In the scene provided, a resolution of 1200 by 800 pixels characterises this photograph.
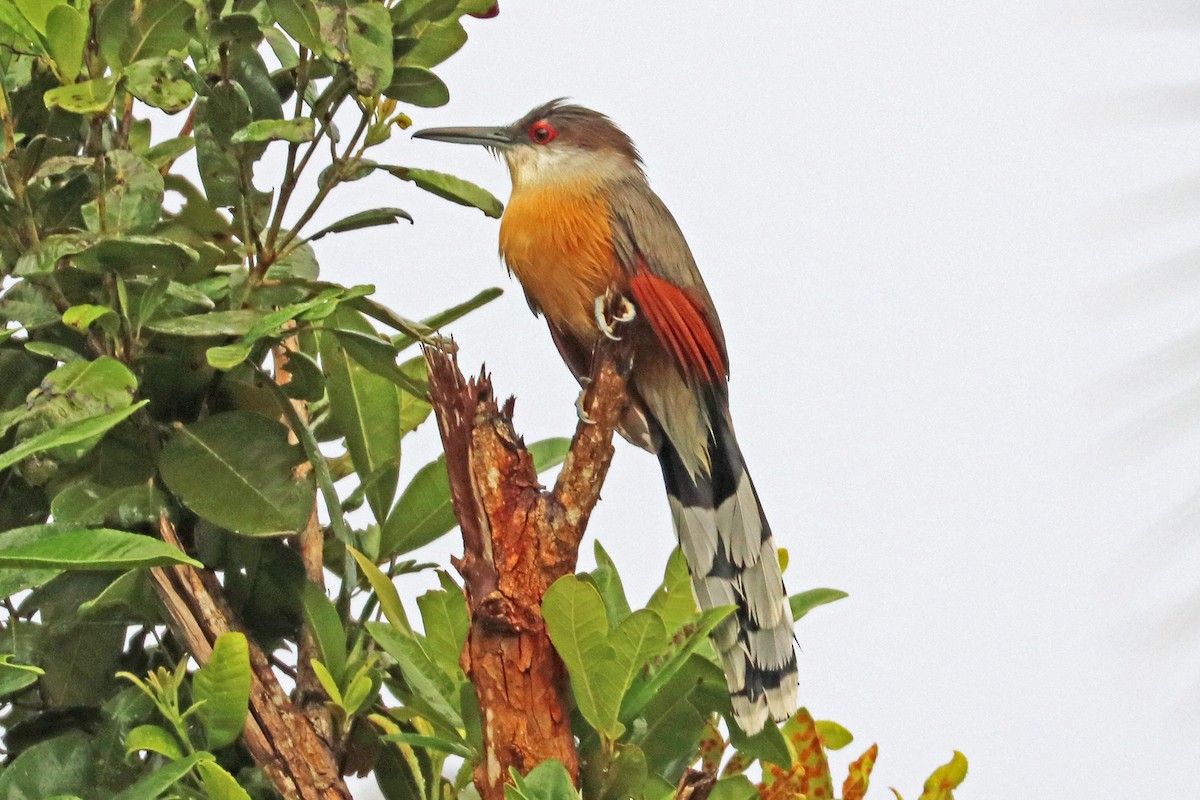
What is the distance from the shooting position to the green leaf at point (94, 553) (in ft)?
2.68

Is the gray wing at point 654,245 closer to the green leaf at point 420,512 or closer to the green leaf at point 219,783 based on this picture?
the green leaf at point 420,512

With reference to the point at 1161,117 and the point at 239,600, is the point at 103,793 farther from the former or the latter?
the point at 1161,117

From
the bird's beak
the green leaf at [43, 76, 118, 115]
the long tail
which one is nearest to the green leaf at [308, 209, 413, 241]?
the green leaf at [43, 76, 118, 115]

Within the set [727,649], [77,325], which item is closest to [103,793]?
[77,325]

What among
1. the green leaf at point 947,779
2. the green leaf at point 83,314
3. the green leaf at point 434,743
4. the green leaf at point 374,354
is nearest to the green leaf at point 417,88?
the green leaf at point 374,354

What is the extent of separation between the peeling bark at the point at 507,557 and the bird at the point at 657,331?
22 cm

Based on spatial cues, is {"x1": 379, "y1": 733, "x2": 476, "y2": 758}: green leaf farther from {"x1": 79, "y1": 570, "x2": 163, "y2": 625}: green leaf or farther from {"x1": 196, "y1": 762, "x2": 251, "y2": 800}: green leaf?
{"x1": 79, "y1": 570, "x2": 163, "y2": 625}: green leaf

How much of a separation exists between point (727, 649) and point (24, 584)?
647 mm

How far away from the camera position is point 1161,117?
1016mm

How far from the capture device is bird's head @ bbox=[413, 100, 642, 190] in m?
1.48

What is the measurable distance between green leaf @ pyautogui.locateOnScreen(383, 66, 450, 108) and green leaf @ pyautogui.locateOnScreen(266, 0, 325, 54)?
0.08m

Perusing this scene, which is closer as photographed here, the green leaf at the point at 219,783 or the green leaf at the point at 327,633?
the green leaf at the point at 219,783

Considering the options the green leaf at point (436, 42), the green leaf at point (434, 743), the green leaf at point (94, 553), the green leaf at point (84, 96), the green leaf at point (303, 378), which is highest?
the green leaf at point (436, 42)

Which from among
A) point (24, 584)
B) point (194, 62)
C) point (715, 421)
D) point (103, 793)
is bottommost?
point (103, 793)
